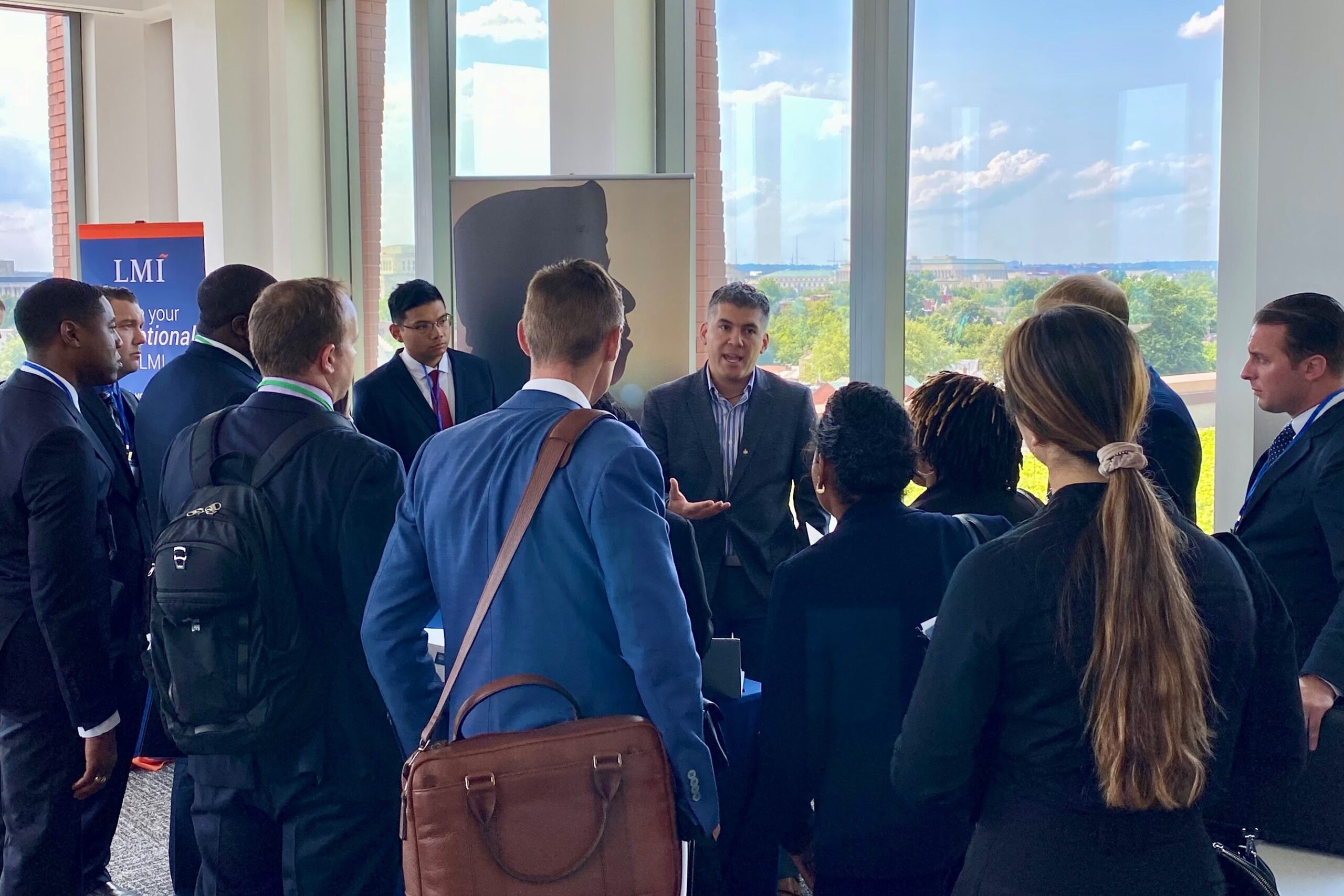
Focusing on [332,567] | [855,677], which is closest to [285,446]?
[332,567]

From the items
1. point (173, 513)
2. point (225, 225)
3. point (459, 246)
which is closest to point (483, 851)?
point (173, 513)

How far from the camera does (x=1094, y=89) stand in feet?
12.2

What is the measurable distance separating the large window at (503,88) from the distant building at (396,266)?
2.63 ft

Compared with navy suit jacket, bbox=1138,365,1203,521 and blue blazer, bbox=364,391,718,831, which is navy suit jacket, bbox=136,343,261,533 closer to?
blue blazer, bbox=364,391,718,831

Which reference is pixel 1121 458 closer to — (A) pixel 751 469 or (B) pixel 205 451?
(B) pixel 205 451

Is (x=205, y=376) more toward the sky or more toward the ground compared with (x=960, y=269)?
more toward the ground

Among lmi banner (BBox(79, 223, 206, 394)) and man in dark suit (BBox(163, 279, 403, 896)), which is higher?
lmi banner (BBox(79, 223, 206, 394))

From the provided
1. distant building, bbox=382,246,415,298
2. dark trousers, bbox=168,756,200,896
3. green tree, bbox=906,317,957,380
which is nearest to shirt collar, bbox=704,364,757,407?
green tree, bbox=906,317,957,380

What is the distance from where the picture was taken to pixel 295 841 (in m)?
2.06

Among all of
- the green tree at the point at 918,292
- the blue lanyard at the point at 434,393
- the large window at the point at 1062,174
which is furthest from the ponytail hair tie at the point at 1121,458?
the blue lanyard at the point at 434,393

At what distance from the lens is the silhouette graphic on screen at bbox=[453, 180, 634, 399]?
181 inches

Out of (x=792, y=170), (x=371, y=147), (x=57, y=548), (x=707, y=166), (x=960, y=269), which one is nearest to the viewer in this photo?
(x=57, y=548)

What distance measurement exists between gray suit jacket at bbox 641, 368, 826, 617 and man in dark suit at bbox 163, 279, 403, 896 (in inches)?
56.1

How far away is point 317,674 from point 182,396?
115 centimetres
